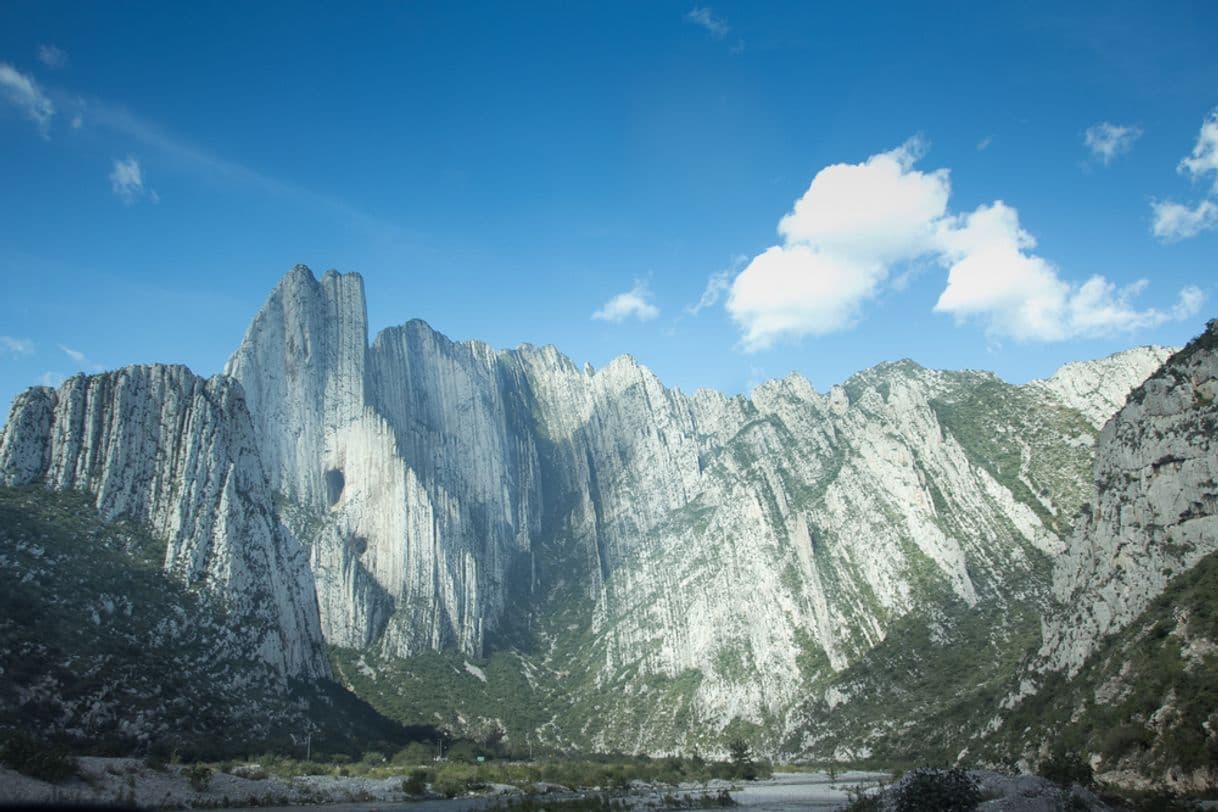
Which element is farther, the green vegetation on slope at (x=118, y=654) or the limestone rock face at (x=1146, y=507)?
the green vegetation on slope at (x=118, y=654)

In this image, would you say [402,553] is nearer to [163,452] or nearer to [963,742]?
[163,452]

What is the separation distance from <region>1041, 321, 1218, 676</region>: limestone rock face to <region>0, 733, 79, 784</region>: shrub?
82.0 metres

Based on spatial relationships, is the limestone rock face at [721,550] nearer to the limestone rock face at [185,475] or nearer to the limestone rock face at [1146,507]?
the limestone rock face at [185,475]

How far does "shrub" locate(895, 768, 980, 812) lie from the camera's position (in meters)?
27.9

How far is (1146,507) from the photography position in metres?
73.2

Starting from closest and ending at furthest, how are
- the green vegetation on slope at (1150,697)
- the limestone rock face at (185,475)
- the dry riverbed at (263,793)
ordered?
the dry riverbed at (263,793) < the green vegetation on slope at (1150,697) < the limestone rock face at (185,475)

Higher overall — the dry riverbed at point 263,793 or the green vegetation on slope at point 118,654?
the green vegetation on slope at point 118,654

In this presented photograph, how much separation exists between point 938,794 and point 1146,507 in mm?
60181

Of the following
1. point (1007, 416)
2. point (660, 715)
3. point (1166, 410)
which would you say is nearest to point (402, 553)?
point (660, 715)

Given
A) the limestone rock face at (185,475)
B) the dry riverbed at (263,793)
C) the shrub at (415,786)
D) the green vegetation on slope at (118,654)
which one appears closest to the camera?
the dry riverbed at (263,793)

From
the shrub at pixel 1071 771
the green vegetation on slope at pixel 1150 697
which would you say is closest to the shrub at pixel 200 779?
the shrub at pixel 1071 771

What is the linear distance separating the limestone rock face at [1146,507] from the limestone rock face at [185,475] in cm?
10199

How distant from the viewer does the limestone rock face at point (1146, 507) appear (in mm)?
67062

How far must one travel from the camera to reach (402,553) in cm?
19512
